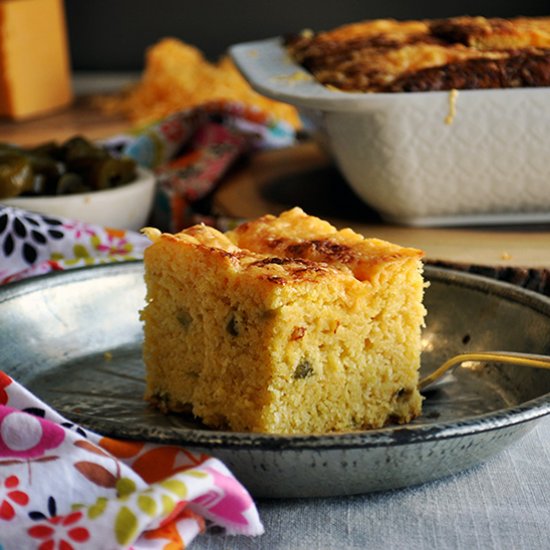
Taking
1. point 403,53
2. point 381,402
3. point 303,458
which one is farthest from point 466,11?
point 303,458

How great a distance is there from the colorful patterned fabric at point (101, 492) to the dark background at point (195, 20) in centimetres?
399

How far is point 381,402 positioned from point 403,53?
2.98 feet

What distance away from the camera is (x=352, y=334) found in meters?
1.43

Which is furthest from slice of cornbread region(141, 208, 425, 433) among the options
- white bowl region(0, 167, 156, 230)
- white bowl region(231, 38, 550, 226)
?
white bowl region(0, 167, 156, 230)

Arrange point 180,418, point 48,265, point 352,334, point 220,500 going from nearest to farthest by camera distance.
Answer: point 220,500 < point 352,334 < point 180,418 < point 48,265

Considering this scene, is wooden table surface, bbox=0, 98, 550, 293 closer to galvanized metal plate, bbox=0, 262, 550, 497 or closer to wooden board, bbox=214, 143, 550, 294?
wooden board, bbox=214, 143, 550, 294

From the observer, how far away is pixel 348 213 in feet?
7.97

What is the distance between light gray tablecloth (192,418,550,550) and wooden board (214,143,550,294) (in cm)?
70

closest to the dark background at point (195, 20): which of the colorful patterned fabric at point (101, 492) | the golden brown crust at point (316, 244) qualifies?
the golden brown crust at point (316, 244)

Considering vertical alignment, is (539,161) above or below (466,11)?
above

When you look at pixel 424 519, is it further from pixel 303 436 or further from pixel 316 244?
pixel 316 244

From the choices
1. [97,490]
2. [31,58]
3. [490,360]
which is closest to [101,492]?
[97,490]

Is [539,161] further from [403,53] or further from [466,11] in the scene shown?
[466,11]

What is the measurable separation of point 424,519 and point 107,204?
4.29 feet
